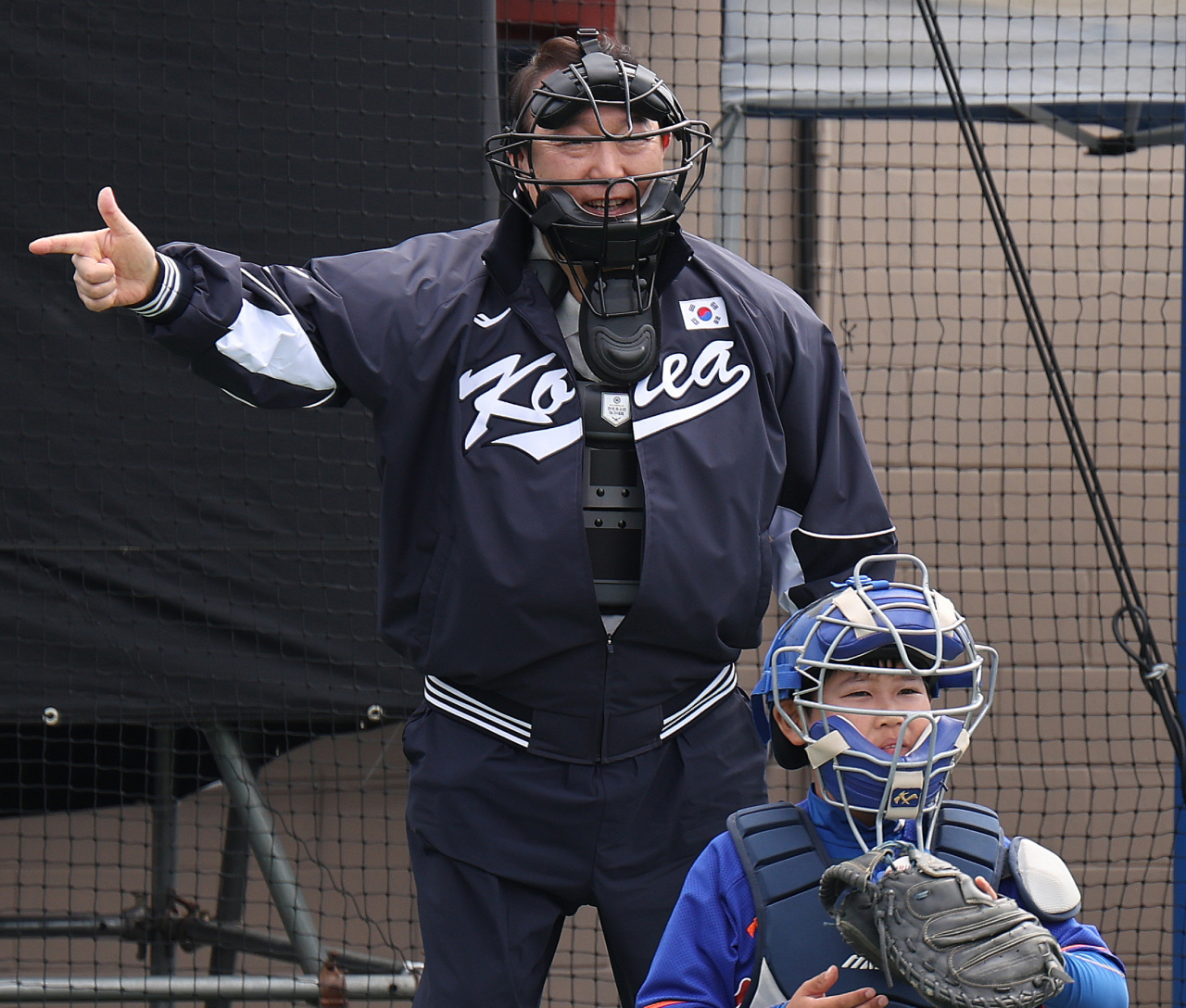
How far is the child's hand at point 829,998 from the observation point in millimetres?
1338

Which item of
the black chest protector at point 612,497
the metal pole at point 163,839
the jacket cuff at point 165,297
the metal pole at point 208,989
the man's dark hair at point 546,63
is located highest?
the man's dark hair at point 546,63

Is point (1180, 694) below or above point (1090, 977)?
below

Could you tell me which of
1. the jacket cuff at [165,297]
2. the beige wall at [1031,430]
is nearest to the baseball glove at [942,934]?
the jacket cuff at [165,297]

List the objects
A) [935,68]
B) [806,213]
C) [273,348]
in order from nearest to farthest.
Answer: [273,348] → [935,68] → [806,213]

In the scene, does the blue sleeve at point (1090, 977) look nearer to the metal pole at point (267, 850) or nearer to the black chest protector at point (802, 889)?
the black chest protector at point (802, 889)

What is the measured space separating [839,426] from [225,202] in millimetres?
1661

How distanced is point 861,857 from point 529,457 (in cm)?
73

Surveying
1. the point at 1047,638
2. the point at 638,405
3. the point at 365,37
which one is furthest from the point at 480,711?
the point at 1047,638

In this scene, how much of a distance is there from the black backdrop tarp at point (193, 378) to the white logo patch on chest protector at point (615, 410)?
1324mm

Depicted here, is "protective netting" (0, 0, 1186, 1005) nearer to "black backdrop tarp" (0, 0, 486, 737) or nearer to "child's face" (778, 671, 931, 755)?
"black backdrop tarp" (0, 0, 486, 737)

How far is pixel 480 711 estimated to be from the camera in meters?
1.96

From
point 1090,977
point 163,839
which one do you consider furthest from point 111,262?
point 163,839

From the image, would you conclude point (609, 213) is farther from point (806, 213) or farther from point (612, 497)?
point (806, 213)

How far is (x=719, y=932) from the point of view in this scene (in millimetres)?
1552
